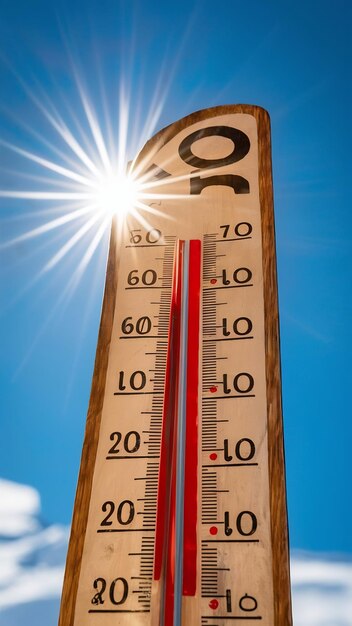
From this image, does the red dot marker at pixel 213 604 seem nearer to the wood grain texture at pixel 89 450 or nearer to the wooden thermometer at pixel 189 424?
the wooden thermometer at pixel 189 424

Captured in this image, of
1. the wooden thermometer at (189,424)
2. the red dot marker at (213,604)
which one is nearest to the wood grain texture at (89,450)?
the wooden thermometer at (189,424)

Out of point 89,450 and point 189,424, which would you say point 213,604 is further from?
point 89,450

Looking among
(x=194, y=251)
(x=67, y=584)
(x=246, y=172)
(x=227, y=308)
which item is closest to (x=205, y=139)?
(x=246, y=172)

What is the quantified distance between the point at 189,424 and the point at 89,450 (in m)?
0.44

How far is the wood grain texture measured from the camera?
2.02 meters

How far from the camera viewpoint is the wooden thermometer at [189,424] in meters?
1.91

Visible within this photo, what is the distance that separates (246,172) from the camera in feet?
9.54

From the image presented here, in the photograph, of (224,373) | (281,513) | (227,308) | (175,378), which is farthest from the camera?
(227,308)

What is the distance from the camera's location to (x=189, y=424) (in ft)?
6.84

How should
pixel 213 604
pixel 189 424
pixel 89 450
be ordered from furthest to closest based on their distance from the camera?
pixel 89 450 < pixel 189 424 < pixel 213 604

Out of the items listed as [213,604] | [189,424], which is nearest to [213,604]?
[213,604]

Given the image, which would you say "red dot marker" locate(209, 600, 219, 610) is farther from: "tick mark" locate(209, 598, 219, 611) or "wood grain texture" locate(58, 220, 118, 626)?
"wood grain texture" locate(58, 220, 118, 626)

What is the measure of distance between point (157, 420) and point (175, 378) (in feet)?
0.72

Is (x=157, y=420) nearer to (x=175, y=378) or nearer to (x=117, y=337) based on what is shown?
(x=175, y=378)
